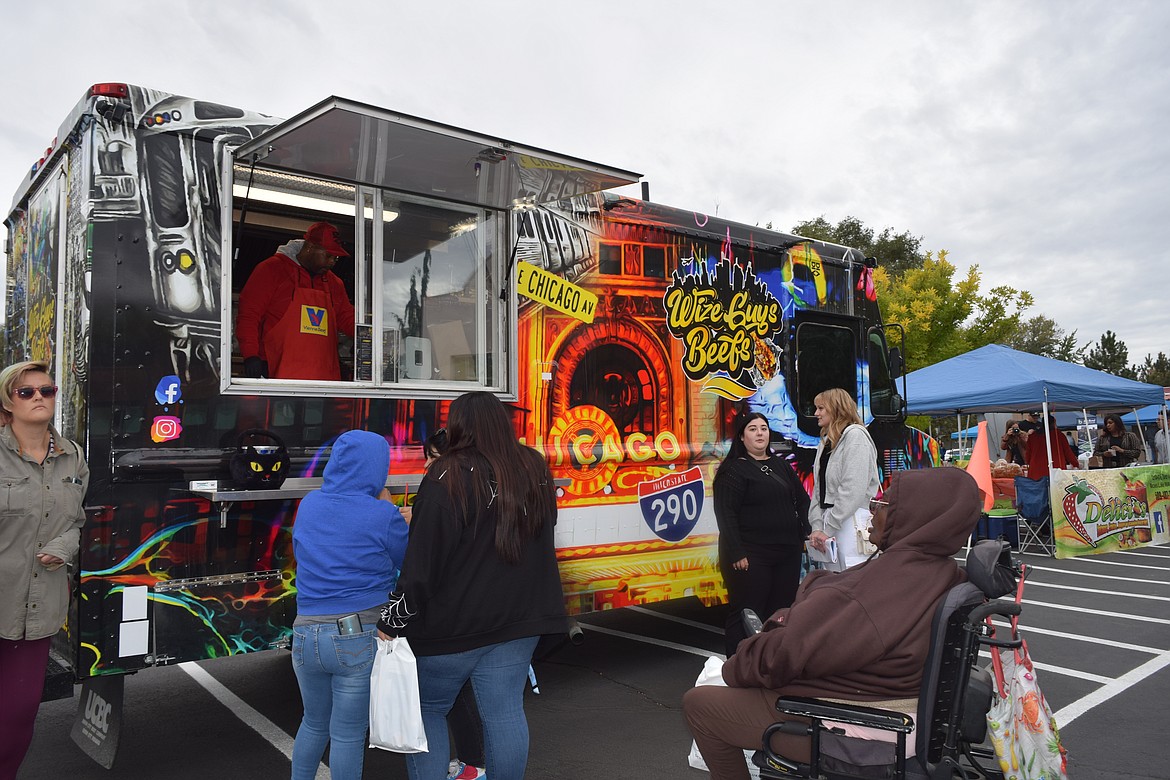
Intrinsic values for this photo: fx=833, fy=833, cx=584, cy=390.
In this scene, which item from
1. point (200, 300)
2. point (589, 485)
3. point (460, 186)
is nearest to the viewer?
point (200, 300)

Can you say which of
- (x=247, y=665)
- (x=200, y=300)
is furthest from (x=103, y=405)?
(x=247, y=665)

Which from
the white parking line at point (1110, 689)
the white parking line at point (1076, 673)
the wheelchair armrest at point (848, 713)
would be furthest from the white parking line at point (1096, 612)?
the wheelchair armrest at point (848, 713)

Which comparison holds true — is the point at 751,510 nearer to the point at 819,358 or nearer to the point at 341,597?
the point at 819,358

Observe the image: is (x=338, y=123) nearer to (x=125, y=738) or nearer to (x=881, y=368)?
(x=125, y=738)

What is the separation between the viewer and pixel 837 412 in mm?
5211

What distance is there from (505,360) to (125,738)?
2.90 m

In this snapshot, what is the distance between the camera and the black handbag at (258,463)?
3688 mm

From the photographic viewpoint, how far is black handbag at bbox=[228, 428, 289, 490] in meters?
3.69

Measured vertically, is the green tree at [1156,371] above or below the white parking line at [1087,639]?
above

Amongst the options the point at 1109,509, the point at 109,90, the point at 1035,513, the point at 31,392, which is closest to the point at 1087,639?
the point at 1035,513

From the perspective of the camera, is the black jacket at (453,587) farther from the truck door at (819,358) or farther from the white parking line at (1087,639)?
the white parking line at (1087,639)

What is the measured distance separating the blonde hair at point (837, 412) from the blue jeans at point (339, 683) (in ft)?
10.6

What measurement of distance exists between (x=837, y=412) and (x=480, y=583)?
3004 mm

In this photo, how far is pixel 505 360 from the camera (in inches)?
185
